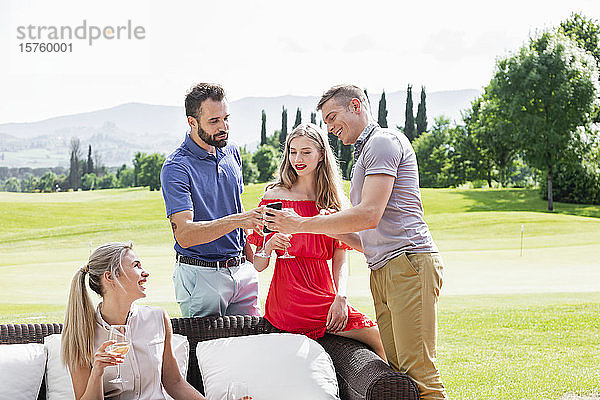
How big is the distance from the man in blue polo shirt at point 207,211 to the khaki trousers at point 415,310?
77 centimetres

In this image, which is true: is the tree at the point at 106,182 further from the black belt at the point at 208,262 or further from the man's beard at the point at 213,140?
the man's beard at the point at 213,140

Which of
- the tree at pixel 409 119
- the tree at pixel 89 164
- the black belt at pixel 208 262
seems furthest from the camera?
the tree at pixel 409 119

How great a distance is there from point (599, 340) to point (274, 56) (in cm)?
2126

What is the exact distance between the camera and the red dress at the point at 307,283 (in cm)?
294

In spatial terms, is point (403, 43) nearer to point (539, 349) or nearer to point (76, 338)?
point (539, 349)

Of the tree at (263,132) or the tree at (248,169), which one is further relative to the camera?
the tree at (263,132)

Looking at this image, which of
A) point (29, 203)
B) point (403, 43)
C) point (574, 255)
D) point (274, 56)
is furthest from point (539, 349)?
point (403, 43)

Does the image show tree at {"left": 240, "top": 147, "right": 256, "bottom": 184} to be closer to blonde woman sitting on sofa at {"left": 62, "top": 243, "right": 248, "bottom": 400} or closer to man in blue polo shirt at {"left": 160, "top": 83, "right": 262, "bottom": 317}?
man in blue polo shirt at {"left": 160, "top": 83, "right": 262, "bottom": 317}

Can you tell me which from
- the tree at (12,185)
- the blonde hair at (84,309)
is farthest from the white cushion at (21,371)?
the tree at (12,185)

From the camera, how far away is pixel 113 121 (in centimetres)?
2595

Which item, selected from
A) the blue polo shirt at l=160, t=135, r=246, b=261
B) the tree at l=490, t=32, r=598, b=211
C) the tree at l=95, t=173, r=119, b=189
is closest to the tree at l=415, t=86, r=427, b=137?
the tree at l=490, t=32, r=598, b=211

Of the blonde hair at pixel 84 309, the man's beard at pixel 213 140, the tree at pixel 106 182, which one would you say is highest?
the man's beard at pixel 213 140

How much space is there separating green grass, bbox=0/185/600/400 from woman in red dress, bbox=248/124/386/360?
7.30 feet

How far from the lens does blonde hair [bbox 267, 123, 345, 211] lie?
9.64 ft
